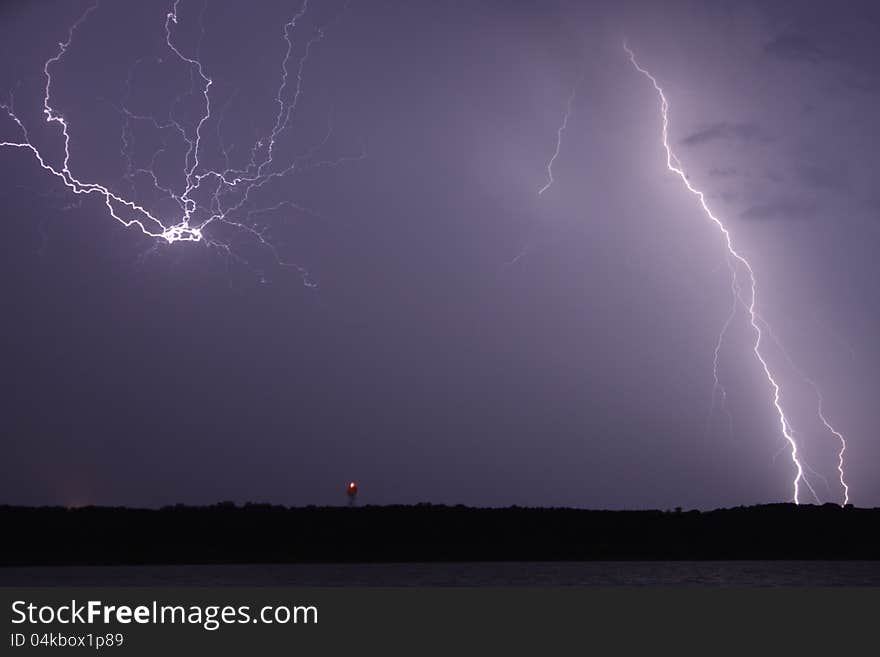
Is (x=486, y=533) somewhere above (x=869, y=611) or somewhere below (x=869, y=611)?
above

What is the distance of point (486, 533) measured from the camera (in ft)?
241

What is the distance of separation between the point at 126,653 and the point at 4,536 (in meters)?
52.8

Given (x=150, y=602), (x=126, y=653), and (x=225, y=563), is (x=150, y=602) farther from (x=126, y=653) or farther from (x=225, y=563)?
(x=225, y=563)

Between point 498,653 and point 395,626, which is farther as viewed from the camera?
point 395,626

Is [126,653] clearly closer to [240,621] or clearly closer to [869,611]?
[240,621]

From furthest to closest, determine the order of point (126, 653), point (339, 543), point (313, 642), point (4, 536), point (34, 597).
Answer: point (339, 543) < point (4, 536) < point (34, 597) < point (313, 642) < point (126, 653)

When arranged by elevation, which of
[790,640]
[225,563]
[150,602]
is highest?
[225,563]

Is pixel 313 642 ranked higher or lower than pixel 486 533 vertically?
lower

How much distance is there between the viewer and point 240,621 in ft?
60.0

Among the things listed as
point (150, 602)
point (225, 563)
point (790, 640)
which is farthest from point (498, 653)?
point (225, 563)

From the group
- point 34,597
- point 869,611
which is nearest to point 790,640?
point 869,611

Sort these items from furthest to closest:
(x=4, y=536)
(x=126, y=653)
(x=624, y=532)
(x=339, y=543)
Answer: (x=624, y=532), (x=339, y=543), (x=4, y=536), (x=126, y=653)

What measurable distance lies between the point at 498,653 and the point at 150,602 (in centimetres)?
650

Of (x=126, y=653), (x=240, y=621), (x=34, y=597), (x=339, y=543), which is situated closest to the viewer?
(x=126, y=653)
